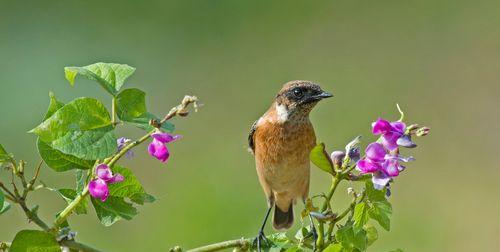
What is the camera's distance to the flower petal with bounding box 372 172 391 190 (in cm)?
171

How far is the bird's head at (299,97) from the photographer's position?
381 cm

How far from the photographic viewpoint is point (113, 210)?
1817 mm

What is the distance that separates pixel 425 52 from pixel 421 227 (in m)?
4.86

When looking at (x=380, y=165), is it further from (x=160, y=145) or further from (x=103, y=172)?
(x=103, y=172)

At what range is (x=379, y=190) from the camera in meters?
1.78

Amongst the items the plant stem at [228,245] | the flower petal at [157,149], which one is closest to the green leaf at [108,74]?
the flower petal at [157,149]

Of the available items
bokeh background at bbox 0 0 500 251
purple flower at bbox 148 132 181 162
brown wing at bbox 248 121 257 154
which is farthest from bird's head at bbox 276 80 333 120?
bokeh background at bbox 0 0 500 251

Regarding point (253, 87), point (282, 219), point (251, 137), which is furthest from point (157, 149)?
point (253, 87)

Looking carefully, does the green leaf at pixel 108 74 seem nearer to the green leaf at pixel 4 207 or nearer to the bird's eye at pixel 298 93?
the green leaf at pixel 4 207

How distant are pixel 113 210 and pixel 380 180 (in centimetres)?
54

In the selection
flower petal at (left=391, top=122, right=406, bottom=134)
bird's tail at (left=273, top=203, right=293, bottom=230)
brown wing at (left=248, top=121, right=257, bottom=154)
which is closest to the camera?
flower petal at (left=391, top=122, right=406, bottom=134)

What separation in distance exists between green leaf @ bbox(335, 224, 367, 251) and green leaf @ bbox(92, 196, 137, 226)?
1.38ft

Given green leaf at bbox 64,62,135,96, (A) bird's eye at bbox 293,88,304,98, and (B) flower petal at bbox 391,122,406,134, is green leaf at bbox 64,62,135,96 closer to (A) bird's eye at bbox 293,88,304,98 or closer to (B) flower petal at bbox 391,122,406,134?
(B) flower petal at bbox 391,122,406,134

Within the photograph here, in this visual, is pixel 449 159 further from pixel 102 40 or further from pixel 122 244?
pixel 102 40
